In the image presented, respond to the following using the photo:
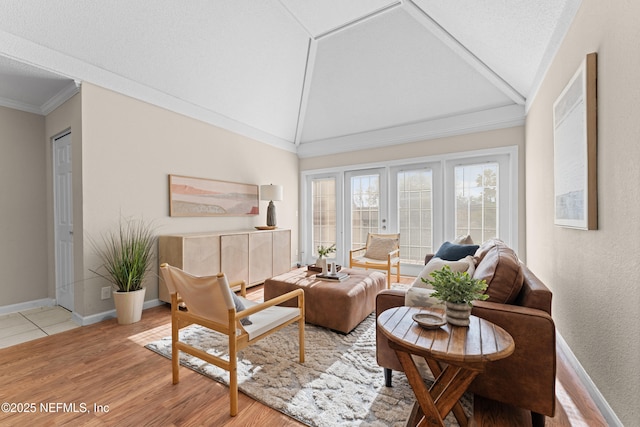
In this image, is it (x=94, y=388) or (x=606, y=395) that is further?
(x=94, y=388)

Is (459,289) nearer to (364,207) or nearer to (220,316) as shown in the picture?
(220,316)

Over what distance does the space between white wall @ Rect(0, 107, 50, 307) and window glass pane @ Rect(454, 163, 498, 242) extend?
19.0 ft

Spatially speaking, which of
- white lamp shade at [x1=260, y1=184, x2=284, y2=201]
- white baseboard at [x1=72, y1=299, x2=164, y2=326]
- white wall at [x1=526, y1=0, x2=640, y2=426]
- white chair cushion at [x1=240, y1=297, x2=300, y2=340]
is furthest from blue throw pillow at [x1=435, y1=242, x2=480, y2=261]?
white baseboard at [x1=72, y1=299, x2=164, y2=326]

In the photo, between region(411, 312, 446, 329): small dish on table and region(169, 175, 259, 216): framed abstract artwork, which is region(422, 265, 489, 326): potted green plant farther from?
region(169, 175, 259, 216): framed abstract artwork

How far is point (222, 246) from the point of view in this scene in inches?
→ 147

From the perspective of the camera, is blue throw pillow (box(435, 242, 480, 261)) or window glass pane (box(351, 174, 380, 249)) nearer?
blue throw pillow (box(435, 242, 480, 261))

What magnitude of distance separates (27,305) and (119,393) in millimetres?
2796

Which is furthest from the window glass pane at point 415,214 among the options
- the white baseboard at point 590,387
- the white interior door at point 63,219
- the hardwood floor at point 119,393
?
the white interior door at point 63,219

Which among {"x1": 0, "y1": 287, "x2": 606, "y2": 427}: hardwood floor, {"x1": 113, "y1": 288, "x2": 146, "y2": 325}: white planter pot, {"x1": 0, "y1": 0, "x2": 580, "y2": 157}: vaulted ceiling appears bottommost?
{"x1": 0, "y1": 287, "x2": 606, "y2": 427}: hardwood floor

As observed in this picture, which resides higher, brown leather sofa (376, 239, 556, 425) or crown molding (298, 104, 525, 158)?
crown molding (298, 104, 525, 158)

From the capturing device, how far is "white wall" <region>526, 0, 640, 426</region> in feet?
4.34

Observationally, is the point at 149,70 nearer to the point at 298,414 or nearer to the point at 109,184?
the point at 109,184

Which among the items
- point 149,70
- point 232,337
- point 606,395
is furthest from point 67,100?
point 606,395

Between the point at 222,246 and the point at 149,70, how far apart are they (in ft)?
7.45
